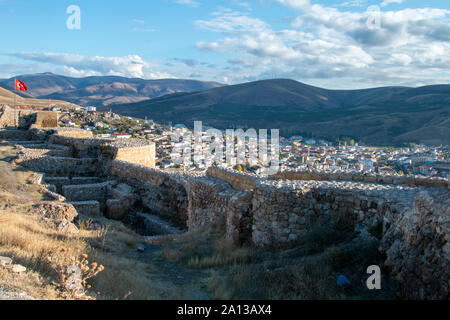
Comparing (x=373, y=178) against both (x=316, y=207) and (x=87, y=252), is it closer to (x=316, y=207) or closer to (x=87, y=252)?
(x=316, y=207)

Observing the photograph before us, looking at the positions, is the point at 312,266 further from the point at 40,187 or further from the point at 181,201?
the point at 40,187

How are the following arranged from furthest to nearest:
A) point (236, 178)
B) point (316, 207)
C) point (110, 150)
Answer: point (110, 150)
point (236, 178)
point (316, 207)

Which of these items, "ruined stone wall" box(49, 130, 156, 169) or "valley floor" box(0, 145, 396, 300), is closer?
"valley floor" box(0, 145, 396, 300)

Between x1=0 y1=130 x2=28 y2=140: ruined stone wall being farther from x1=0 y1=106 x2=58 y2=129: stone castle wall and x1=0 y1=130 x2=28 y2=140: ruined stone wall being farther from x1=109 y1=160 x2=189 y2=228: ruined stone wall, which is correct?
x1=109 y1=160 x2=189 y2=228: ruined stone wall

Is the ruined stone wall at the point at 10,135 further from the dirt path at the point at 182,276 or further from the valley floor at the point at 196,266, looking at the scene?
the dirt path at the point at 182,276

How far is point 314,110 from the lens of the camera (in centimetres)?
10131

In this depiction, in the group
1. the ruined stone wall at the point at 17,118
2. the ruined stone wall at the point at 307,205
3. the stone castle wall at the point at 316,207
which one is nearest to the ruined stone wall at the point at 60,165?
the stone castle wall at the point at 316,207

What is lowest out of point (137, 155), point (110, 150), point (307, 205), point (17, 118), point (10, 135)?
point (307, 205)

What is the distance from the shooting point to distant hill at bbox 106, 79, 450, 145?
54250 mm

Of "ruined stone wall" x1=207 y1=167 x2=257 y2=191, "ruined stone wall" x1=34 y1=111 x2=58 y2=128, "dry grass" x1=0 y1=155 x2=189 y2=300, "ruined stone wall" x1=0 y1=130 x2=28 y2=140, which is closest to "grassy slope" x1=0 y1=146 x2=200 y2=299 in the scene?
"dry grass" x1=0 y1=155 x2=189 y2=300

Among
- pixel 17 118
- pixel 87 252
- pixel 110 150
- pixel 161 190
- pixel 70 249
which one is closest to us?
pixel 70 249

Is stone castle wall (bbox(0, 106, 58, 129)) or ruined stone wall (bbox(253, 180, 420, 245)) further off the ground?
stone castle wall (bbox(0, 106, 58, 129))

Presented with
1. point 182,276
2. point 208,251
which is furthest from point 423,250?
point 208,251
